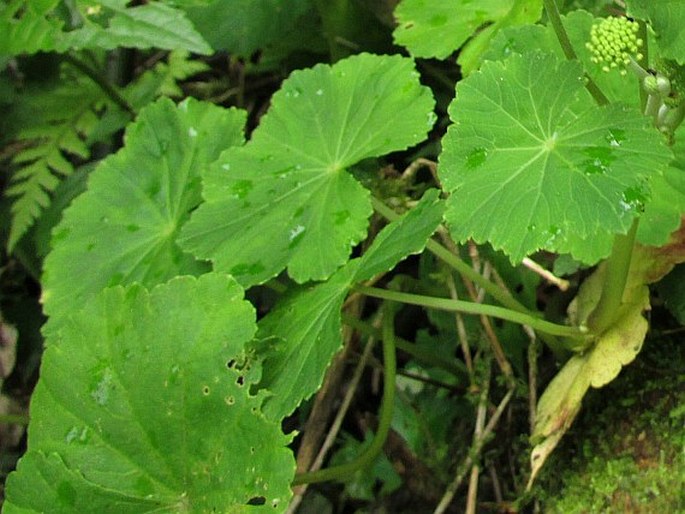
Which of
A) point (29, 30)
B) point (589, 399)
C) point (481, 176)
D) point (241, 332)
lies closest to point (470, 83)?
point (481, 176)

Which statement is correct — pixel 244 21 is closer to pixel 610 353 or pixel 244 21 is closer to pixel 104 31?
pixel 104 31

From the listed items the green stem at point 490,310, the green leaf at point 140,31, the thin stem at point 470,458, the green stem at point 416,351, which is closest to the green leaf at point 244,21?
Result: the green leaf at point 140,31

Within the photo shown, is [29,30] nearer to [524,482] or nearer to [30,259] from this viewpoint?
[30,259]

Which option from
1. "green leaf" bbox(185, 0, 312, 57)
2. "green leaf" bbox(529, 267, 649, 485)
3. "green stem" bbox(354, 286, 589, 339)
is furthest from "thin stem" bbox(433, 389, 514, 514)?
"green leaf" bbox(185, 0, 312, 57)

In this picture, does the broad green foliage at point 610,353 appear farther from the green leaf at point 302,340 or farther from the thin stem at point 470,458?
the green leaf at point 302,340

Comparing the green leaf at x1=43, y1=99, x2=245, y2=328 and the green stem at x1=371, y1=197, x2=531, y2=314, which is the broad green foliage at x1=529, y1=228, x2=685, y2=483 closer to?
the green stem at x1=371, y1=197, x2=531, y2=314
